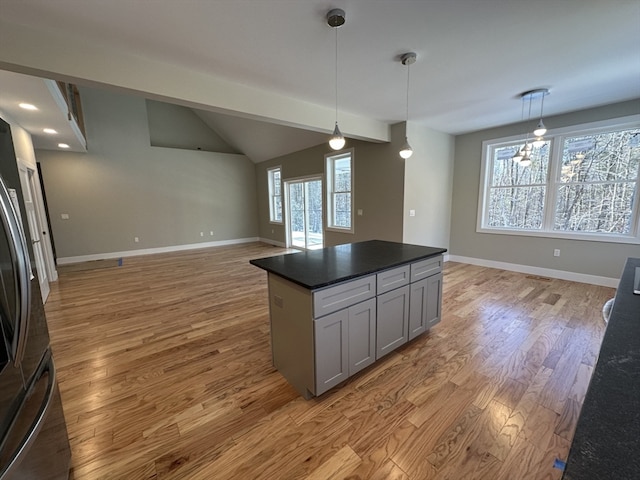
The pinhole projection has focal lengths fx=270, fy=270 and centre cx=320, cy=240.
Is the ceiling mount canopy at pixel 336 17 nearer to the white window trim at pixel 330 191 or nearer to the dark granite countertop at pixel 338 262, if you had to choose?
the dark granite countertop at pixel 338 262

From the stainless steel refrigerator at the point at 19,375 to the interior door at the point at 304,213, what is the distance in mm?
5860

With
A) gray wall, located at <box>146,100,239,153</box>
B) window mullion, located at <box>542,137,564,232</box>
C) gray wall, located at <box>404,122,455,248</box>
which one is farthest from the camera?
gray wall, located at <box>146,100,239,153</box>

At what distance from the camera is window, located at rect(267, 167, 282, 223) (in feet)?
27.2

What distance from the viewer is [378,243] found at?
10.2 feet

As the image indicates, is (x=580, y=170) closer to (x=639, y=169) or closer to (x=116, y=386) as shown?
(x=639, y=169)

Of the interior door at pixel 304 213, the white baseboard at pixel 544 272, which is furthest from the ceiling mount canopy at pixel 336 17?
the white baseboard at pixel 544 272

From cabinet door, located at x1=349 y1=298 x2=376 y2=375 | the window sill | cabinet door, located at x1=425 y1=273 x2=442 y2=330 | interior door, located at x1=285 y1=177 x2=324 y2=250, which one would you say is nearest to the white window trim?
interior door, located at x1=285 y1=177 x2=324 y2=250

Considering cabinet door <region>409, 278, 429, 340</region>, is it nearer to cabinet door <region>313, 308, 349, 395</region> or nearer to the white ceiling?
cabinet door <region>313, 308, 349, 395</region>

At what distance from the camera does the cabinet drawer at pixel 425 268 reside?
2428 mm

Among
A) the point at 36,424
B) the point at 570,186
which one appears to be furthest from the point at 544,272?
the point at 36,424

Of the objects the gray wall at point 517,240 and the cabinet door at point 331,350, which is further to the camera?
the gray wall at point 517,240

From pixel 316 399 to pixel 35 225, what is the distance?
5.27 metres

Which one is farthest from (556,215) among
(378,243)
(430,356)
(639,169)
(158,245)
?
(158,245)

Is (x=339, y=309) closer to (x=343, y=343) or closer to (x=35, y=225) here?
(x=343, y=343)
